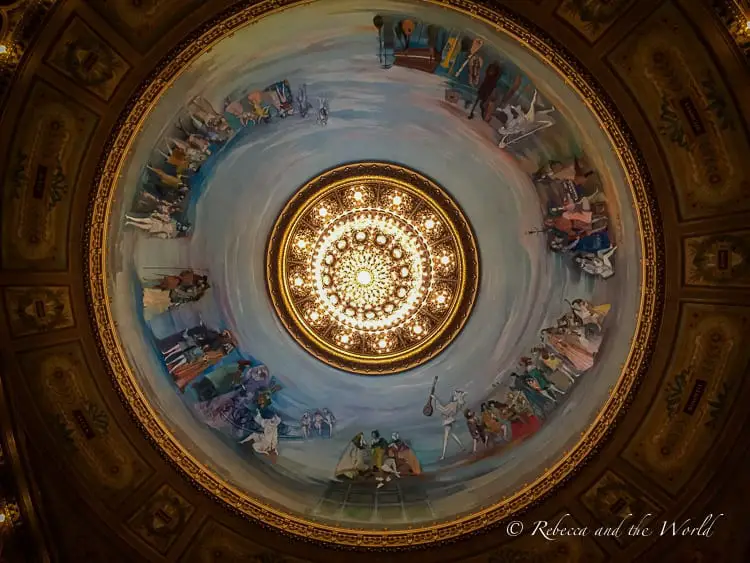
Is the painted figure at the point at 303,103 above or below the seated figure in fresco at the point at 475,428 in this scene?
above

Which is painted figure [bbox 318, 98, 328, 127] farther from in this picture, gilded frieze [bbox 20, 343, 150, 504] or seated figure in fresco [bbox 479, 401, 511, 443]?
seated figure in fresco [bbox 479, 401, 511, 443]

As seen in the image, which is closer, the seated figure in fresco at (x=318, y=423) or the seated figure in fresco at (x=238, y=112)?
the seated figure in fresco at (x=238, y=112)

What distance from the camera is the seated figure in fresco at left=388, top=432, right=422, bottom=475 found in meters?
13.1

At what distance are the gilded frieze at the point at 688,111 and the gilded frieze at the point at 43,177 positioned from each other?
8149mm

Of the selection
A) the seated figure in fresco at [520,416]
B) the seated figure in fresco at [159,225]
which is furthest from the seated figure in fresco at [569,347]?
the seated figure in fresco at [159,225]

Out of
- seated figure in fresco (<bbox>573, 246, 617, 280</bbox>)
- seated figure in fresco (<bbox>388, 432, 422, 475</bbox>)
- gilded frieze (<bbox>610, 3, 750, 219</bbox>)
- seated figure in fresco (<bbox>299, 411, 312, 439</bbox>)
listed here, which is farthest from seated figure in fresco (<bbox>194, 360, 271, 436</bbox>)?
gilded frieze (<bbox>610, 3, 750, 219</bbox>)

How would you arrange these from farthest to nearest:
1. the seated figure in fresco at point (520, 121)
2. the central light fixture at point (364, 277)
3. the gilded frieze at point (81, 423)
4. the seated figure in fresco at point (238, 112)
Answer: the central light fixture at point (364, 277) < the seated figure in fresco at point (238, 112) < the seated figure in fresco at point (520, 121) < the gilded frieze at point (81, 423)

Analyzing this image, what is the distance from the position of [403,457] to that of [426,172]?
576 cm

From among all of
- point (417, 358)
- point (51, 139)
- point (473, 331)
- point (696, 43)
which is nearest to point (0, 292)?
point (51, 139)

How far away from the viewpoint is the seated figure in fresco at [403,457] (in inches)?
516

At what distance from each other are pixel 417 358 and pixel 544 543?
14.0ft

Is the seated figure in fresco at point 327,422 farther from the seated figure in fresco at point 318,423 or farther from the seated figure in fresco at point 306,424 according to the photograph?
the seated figure in fresco at point 306,424

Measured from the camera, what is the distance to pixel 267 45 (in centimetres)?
1048

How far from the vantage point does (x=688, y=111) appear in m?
9.67
